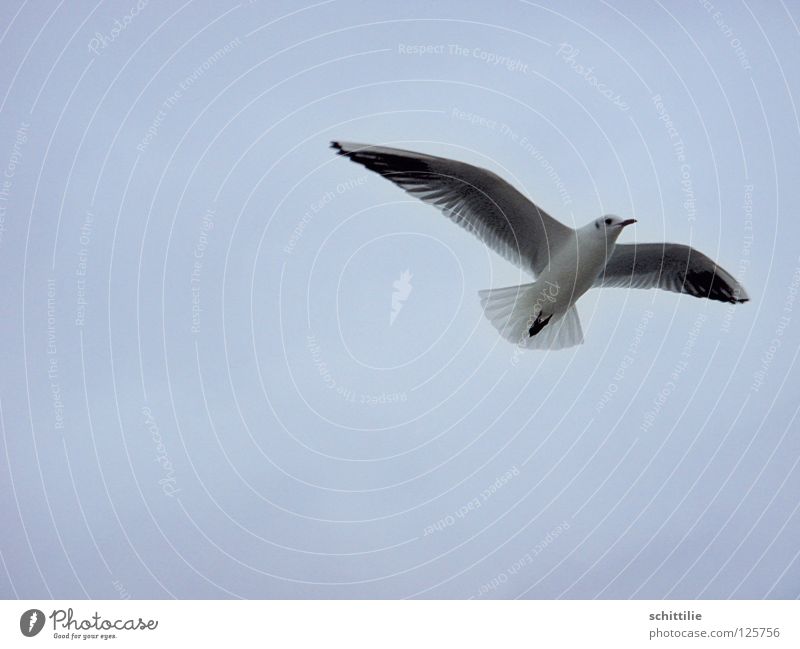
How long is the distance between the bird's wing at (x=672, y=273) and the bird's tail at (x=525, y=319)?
51 cm

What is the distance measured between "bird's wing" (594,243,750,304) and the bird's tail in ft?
1.66

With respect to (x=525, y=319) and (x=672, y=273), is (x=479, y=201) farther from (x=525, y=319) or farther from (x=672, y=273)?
(x=672, y=273)

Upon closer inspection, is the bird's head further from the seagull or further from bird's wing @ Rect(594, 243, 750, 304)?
bird's wing @ Rect(594, 243, 750, 304)

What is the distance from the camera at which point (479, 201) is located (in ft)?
28.3

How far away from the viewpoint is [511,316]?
8930 millimetres

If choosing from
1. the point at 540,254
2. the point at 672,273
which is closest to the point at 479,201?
the point at 540,254

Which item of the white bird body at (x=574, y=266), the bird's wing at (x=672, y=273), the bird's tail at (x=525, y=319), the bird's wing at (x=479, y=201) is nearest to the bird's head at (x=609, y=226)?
the white bird body at (x=574, y=266)

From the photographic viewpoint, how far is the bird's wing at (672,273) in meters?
9.09

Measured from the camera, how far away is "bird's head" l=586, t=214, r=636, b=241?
8.53 metres

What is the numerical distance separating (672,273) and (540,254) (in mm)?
1324

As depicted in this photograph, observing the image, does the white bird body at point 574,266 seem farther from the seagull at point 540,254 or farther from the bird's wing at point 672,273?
the bird's wing at point 672,273
